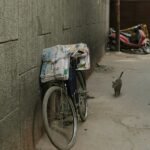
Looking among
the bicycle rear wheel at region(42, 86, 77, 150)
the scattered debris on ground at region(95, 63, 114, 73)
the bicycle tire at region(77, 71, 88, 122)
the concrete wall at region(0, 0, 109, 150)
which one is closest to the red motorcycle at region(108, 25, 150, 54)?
the scattered debris on ground at region(95, 63, 114, 73)

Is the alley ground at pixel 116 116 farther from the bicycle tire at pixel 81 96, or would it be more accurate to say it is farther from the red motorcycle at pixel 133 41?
the red motorcycle at pixel 133 41

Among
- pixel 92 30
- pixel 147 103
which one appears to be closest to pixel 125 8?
pixel 92 30

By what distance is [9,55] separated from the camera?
3.68m

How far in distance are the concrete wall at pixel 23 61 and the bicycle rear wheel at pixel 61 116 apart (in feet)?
0.60

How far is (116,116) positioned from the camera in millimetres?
6137

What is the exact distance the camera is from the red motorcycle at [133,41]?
15914 mm

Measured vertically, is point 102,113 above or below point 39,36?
below

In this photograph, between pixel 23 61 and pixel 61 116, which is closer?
pixel 23 61

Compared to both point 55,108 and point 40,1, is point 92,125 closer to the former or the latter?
point 55,108

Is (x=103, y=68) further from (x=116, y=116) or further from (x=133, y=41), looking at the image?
Answer: (x=133, y=41)

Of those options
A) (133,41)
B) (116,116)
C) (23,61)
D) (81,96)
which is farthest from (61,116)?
(133,41)

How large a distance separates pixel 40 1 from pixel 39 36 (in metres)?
0.41

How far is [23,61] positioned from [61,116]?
1.18 meters

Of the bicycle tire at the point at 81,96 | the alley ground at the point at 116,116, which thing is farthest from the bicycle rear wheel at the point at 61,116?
the bicycle tire at the point at 81,96
